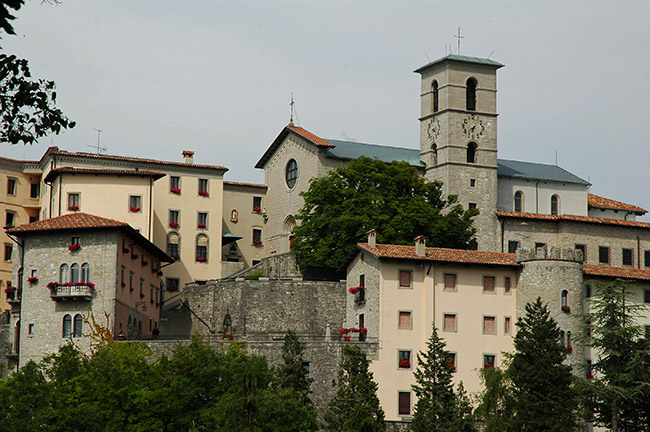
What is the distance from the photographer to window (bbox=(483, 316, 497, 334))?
215ft

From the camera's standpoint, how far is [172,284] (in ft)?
265

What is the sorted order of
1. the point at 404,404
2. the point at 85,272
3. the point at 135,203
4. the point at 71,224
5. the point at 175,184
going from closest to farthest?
the point at 404,404 → the point at 85,272 → the point at 71,224 → the point at 135,203 → the point at 175,184

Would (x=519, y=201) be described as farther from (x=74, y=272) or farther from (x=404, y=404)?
(x=74, y=272)

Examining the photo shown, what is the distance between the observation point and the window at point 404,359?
62500 mm

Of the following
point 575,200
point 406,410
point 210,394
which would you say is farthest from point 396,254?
point 575,200

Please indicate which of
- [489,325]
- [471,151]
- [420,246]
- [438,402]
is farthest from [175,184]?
[438,402]

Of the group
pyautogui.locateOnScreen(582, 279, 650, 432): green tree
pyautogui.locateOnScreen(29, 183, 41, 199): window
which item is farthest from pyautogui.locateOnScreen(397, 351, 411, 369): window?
pyautogui.locateOnScreen(29, 183, 41, 199): window

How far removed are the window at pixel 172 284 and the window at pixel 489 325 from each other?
2502cm

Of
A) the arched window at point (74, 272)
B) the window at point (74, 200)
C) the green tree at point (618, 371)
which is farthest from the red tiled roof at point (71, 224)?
the green tree at point (618, 371)

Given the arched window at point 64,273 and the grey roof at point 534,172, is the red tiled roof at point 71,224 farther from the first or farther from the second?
the grey roof at point 534,172

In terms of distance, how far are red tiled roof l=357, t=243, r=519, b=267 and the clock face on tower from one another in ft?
70.4

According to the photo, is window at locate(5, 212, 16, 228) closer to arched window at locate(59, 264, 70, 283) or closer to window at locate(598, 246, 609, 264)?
arched window at locate(59, 264, 70, 283)

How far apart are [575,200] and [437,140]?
12.9 meters

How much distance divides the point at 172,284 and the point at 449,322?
24160 millimetres
